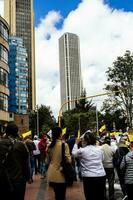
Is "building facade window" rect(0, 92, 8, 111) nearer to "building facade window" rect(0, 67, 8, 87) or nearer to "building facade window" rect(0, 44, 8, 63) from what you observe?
"building facade window" rect(0, 67, 8, 87)

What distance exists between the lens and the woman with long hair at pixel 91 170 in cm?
777

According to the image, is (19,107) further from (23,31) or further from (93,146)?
(93,146)

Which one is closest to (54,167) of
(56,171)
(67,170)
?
(56,171)

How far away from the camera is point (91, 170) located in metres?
7.84

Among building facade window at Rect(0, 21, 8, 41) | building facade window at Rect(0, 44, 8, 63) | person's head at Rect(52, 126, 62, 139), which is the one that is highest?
building facade window at Rect(0, 21, 8, 41)

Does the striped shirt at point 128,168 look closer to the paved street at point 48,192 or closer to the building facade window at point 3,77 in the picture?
the paved street at point 48,192

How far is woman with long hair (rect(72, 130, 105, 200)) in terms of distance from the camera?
777 cm

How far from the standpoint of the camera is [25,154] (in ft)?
22.2

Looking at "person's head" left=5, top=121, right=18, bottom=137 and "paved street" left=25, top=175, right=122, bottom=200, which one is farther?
"paved street" left=25, top=175, right=122, bottom=200

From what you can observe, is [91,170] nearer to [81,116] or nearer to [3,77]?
[3,77]

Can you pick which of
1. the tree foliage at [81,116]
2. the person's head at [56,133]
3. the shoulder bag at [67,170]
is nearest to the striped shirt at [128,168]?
the shoulder bag at [67,170]

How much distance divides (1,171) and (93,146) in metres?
2.43

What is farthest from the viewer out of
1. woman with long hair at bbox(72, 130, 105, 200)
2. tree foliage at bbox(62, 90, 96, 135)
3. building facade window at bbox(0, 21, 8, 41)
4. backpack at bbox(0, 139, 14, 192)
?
tree foliage at bbox(62, 90, 96, 135)

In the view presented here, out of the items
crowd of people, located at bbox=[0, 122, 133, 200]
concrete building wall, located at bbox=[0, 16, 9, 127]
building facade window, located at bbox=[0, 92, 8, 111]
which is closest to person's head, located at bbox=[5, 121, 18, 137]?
crowd of people, located at bbox=[0, 122, 133, 200]
